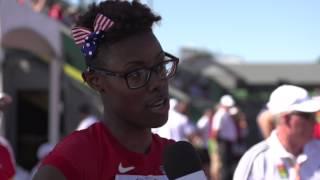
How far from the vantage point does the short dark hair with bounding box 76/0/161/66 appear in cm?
232

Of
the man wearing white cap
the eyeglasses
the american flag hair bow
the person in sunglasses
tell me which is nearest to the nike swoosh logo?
the person in sunglasses

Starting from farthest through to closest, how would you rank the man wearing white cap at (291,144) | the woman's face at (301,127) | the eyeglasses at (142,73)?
the woman's face at (301,127) < the man wearing white cap at (291,144) < the eyeglasses at (142,73)

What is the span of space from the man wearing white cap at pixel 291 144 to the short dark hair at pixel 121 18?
2.10 meters

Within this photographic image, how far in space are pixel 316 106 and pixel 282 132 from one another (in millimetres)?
283

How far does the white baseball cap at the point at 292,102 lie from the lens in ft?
14.6

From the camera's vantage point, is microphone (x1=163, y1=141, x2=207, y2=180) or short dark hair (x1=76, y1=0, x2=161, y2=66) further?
short dark hair (x1=76, y1=0, x2=161, y2=66)

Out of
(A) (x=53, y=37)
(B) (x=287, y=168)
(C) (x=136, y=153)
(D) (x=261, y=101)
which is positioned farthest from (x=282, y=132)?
(D) (x=261, y=101)

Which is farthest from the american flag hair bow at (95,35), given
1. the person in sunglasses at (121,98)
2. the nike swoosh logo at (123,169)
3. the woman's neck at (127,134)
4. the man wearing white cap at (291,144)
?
the man wearing white cap at (291,144)

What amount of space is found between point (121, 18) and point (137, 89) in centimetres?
27

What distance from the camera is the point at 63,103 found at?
1673cm

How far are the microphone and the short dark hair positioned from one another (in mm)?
421

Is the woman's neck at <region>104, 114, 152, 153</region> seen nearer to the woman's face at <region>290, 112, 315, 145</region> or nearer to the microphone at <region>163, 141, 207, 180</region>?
the microphone at <region>163, 141, 207, 180</region>

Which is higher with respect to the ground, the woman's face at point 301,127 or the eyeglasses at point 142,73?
the eyeglasses at point 142,73

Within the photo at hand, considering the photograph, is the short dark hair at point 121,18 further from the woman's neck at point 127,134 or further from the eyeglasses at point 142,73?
the woman's neck at point 127,134
